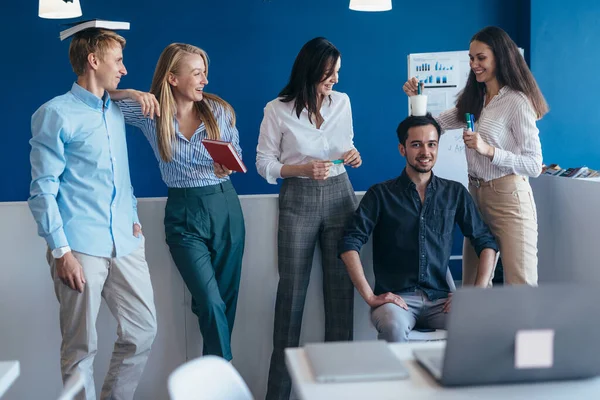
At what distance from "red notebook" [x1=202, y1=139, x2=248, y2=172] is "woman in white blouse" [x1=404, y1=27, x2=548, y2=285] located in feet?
3.11

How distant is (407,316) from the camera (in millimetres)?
2572

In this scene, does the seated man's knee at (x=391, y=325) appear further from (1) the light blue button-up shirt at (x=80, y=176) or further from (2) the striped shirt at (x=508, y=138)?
(1) the light blue button-up shirt at (x=80, y=176)

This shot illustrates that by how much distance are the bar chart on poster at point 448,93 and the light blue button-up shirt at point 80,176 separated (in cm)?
273

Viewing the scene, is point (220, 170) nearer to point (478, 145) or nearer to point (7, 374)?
point (478, 145)

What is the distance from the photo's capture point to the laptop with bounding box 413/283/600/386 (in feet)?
4.08

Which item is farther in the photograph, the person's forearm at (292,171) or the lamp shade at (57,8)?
the lamp shade at (57,8)

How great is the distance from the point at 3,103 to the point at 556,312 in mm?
4435

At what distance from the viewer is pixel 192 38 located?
4.76 metres

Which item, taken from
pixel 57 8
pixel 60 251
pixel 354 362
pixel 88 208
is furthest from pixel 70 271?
pixel 57 8

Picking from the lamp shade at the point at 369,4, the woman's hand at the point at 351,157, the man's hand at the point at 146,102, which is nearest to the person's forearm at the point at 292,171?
the woman's hand at the point at 351,157

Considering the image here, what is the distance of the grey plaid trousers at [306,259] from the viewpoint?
282cm

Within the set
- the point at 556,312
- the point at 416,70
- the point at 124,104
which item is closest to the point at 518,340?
the point at 556,312

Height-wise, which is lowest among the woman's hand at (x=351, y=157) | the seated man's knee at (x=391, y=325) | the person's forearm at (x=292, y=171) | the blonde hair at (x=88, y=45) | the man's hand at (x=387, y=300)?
the seated man's knee at (x=391, y=325)

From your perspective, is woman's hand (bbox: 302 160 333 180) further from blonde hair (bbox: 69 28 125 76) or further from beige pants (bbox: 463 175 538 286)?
blonde hair (bbox: 69 28 125 76)
